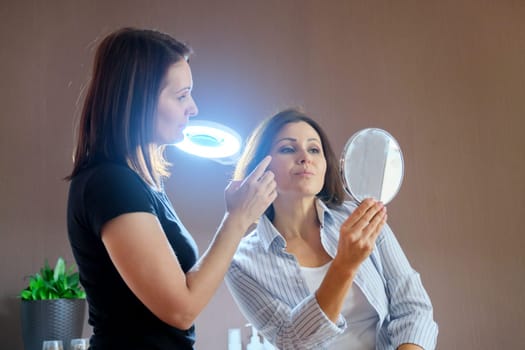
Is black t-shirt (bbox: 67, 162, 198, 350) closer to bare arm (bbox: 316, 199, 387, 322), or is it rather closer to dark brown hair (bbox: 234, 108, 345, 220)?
bare arm (bbox: 316, 199, 387, 322)

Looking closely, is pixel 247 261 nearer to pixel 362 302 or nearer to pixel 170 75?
pixel 362 302

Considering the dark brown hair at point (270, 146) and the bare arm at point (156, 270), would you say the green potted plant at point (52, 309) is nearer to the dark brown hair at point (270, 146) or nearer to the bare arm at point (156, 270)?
the dark brown hair at point (270, 146)

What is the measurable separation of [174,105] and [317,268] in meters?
0.47

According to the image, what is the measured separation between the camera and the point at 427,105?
1.66 metres

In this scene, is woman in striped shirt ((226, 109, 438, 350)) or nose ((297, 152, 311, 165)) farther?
nose ((297, 152, 311, 165))

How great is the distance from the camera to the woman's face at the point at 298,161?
1.05 m

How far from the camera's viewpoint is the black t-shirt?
2.22 ft

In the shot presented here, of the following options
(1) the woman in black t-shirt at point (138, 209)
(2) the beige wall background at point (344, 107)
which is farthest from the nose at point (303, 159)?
(2) the beige wall background at point (344, 107)

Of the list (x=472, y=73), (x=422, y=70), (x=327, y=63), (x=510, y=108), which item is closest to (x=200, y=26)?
(x=327, y=63)

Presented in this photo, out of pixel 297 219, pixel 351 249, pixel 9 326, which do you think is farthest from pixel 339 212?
pixel 9 326

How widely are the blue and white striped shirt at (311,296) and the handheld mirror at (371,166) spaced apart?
0.18 metres

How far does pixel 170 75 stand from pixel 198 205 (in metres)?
0.85

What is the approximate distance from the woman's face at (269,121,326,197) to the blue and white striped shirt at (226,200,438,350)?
101mm

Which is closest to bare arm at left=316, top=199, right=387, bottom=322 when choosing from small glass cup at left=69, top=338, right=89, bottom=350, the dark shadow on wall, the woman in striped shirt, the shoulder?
the woman in striped shirt
